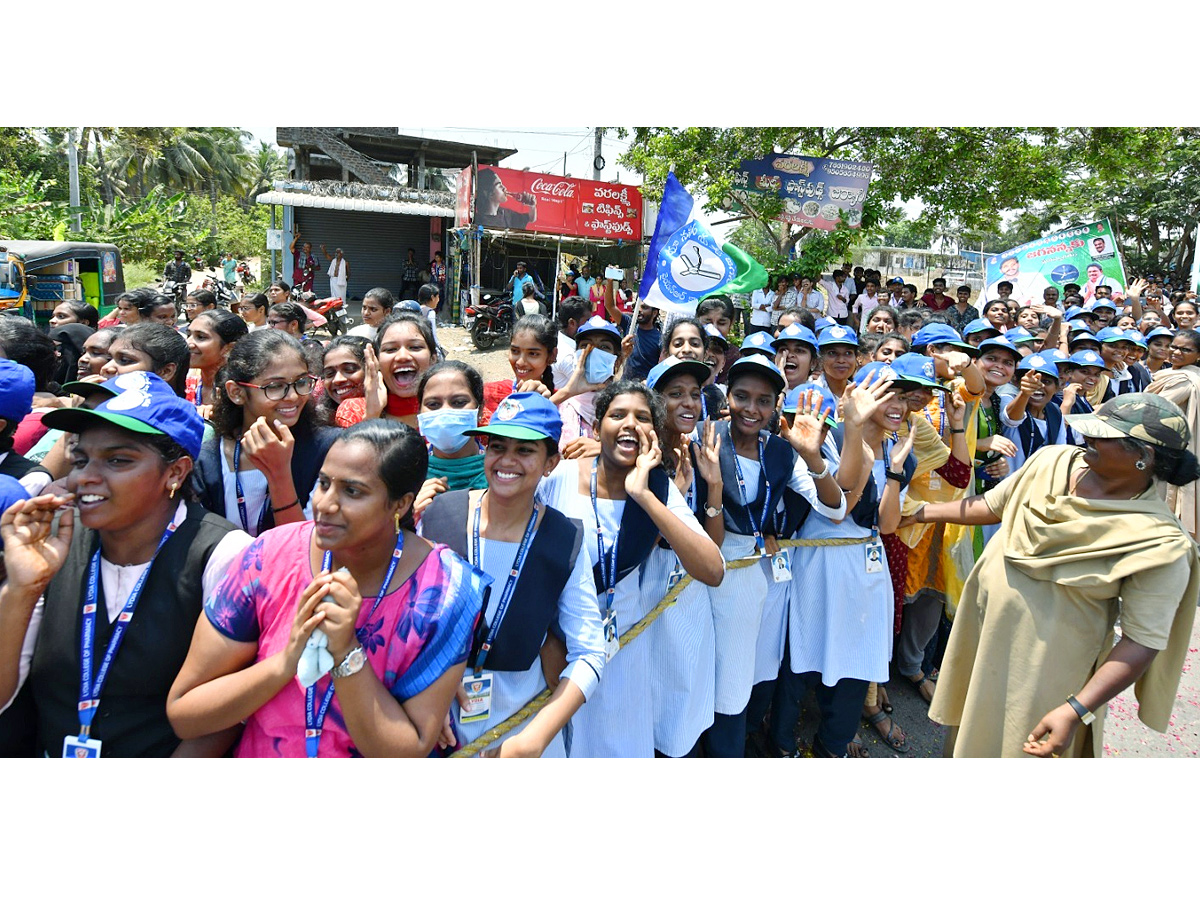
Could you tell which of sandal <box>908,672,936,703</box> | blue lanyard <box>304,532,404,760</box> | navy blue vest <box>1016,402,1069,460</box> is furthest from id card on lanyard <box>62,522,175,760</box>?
navy blue vest <box>1016,402,1069,460</box>

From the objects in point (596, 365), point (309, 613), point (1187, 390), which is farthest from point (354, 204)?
point (309, 613)

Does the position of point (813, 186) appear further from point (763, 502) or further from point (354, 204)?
point (354, 204)

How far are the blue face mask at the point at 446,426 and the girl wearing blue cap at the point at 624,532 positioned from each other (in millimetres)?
419

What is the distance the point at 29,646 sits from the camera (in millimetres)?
1768

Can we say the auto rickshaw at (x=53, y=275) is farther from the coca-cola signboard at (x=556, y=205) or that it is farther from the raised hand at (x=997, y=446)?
the raised hand at (x=997, y=446)

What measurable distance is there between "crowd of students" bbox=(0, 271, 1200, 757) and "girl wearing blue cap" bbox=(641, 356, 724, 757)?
0.01 meters

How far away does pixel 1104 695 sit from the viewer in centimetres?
234

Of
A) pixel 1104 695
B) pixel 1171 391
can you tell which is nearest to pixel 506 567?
pixel 1104 695

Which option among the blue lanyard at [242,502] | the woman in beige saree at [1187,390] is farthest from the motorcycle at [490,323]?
the blue lanyard at [242,502]

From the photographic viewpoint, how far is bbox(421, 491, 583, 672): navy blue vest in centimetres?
206

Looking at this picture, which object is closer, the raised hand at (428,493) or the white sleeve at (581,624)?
the white sleeve at (581,624)

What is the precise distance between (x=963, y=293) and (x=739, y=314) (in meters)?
3.34

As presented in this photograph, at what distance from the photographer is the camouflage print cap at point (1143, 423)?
2250mm

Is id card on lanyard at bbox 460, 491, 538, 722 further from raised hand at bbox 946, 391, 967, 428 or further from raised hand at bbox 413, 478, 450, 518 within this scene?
raised hand at bbox 946, 391, 967, 428
